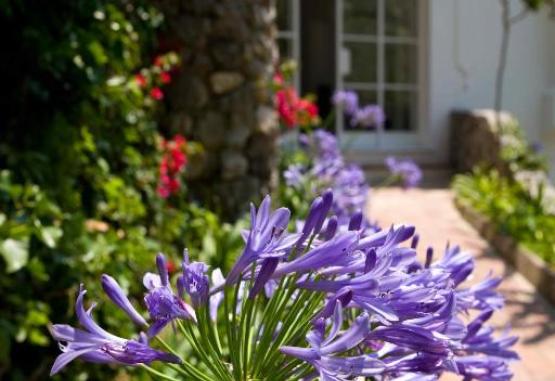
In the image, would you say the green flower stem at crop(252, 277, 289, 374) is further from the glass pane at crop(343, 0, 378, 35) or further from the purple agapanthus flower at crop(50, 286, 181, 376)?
the glass pane at crop(343, 0, 378, 35)

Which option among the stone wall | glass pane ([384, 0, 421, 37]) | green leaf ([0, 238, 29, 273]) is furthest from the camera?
glass pane ([384, 0, 421, 37])

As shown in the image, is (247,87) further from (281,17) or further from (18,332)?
(281,17)

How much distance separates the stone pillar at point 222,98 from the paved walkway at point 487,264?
1239mm

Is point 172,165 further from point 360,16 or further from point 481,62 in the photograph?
point 481,62

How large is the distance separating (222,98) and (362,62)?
4245 mm

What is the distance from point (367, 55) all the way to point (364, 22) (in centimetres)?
35

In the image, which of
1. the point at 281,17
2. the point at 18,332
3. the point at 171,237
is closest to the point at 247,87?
the point at 171,237

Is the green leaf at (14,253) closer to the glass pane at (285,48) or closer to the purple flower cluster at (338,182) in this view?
the purple flower cluster at (338,182)

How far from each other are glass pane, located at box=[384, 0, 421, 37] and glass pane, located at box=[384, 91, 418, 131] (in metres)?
0.65

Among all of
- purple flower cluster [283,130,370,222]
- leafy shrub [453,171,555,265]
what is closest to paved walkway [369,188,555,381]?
leafy shrub [453,171,555,265]

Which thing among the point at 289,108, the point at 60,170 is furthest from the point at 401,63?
the point at 60,170

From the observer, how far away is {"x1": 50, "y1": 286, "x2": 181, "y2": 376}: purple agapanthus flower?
596 mm

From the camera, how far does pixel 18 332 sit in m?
2.19

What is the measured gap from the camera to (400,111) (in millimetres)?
8883
